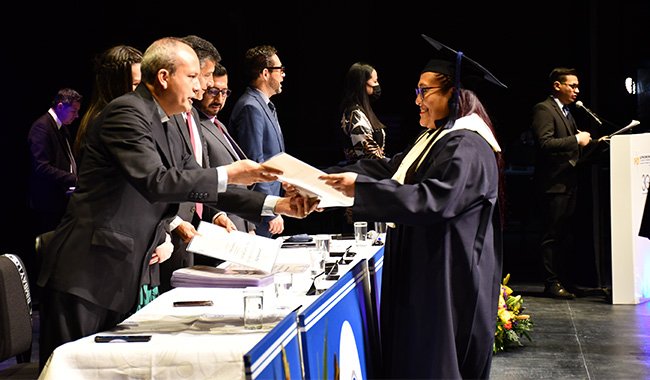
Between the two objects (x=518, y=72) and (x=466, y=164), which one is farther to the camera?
(x=518, y=72)

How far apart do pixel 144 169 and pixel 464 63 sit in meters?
1.14

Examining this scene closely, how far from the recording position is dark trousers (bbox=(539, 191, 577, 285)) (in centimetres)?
642

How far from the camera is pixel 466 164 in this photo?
95.0 inches

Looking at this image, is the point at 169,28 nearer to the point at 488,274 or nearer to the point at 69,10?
the point at 69,10

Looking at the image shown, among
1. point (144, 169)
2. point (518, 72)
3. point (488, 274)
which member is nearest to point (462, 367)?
point (488, 274)

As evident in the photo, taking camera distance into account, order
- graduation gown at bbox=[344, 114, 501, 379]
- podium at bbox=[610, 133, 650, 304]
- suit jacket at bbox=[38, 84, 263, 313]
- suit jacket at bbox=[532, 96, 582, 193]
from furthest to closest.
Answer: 1. suit jacket at bbox=[532, 96, 582, 193]
2. podium at bbox=[610, 133, 650, 304]
3. graduation gown at bbox=[344, 114, 501, 379]
4. suit jacket at bbox=[38, 84, 263, 313]

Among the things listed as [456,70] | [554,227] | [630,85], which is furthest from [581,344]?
[630,85]

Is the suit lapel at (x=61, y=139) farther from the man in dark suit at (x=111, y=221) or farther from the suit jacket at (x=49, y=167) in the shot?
the man in dark suit at (x=111, y=221)

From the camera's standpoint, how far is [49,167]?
5.82 metres

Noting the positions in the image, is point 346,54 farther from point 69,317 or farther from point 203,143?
point 69,317

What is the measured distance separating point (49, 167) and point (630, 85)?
23.9 ft

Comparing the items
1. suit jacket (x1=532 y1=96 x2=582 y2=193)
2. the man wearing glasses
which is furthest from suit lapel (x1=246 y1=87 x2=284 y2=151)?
suit jacket (x1=532 y1=96 x2=582 y2=193)

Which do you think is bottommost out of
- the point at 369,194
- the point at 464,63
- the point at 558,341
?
the point at 558,341

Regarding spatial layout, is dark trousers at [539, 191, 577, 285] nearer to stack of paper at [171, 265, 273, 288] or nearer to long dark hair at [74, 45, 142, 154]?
stack of paper at [171, 265, 273, 288]
